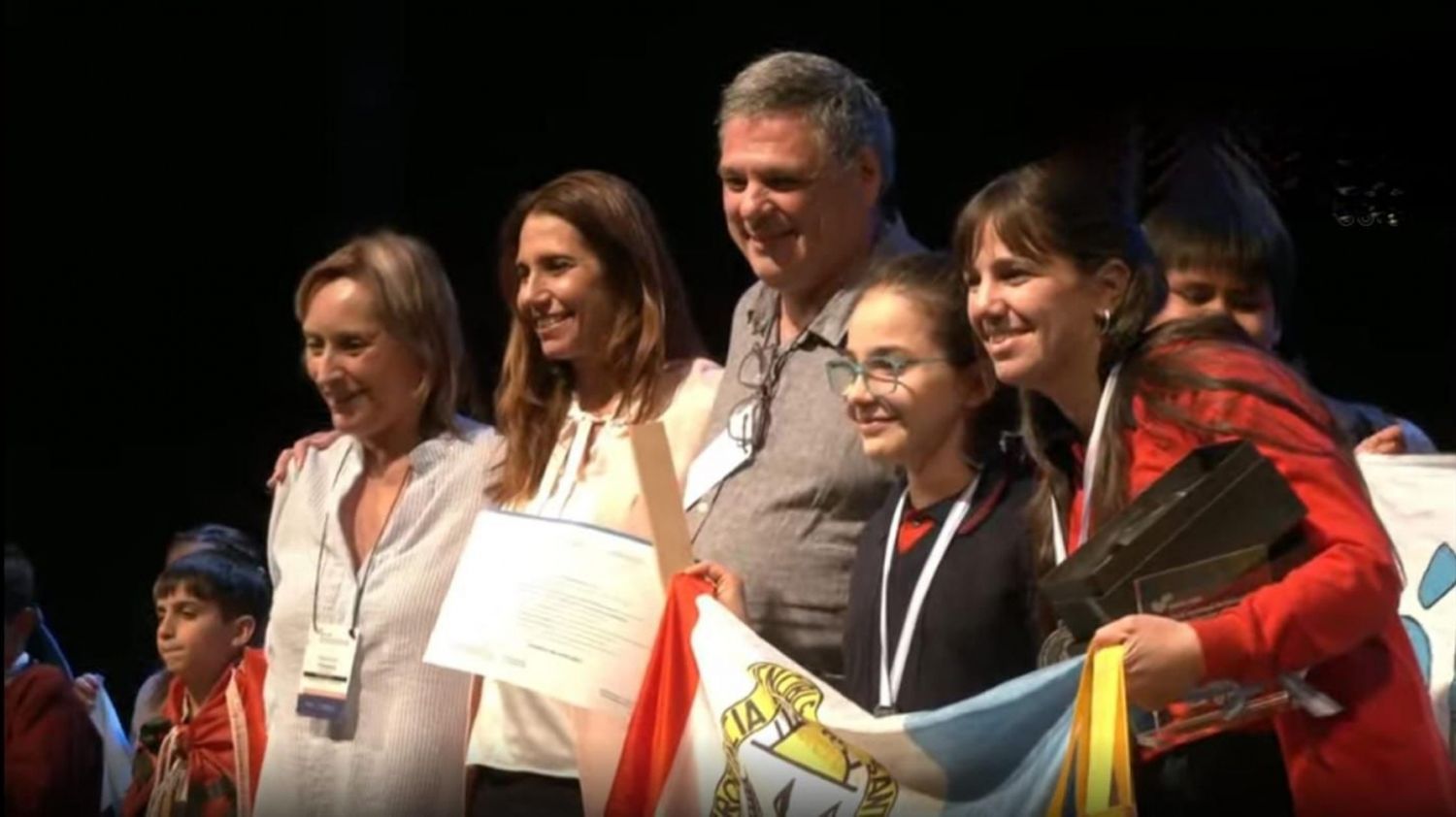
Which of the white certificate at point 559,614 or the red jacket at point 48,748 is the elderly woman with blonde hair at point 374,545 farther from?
the red jacket at point 48,748

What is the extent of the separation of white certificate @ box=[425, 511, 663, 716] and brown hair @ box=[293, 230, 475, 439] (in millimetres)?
537

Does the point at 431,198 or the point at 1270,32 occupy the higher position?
the point at 1270,32

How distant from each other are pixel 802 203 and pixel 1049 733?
3.29 ft

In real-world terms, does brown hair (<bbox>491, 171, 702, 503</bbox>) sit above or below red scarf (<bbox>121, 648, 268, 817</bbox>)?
Answer: above

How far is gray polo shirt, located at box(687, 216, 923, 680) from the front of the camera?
3.23 metres

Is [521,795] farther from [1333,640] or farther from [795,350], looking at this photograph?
[1333,640]

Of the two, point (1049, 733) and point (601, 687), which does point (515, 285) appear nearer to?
point (601, 687)

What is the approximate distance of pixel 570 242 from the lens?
3.63 meters

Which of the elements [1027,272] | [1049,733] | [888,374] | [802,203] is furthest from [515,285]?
[1049,733]

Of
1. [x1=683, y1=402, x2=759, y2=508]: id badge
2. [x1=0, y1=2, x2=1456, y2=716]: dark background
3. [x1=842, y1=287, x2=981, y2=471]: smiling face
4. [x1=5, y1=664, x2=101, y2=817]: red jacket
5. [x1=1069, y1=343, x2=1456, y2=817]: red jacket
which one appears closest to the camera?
[x1=1069, y1=343, x2=1456, y2=817]: red jacket

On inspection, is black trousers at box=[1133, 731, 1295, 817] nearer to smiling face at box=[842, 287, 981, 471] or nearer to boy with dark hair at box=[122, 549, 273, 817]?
smiling face at box=[842, 287, 981, 471]

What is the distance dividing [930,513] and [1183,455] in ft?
1.57

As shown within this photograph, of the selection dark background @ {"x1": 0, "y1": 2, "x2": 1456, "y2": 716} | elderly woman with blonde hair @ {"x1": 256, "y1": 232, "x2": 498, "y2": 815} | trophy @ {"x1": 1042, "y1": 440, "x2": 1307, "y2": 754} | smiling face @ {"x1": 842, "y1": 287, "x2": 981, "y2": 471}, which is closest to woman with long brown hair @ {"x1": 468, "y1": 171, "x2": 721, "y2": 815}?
elderly woman with blonde hair @ {"x1": 256, "y1": 232, "x2": 498, "y2": 815}

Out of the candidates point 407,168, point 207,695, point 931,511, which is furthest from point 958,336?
point 407,168
